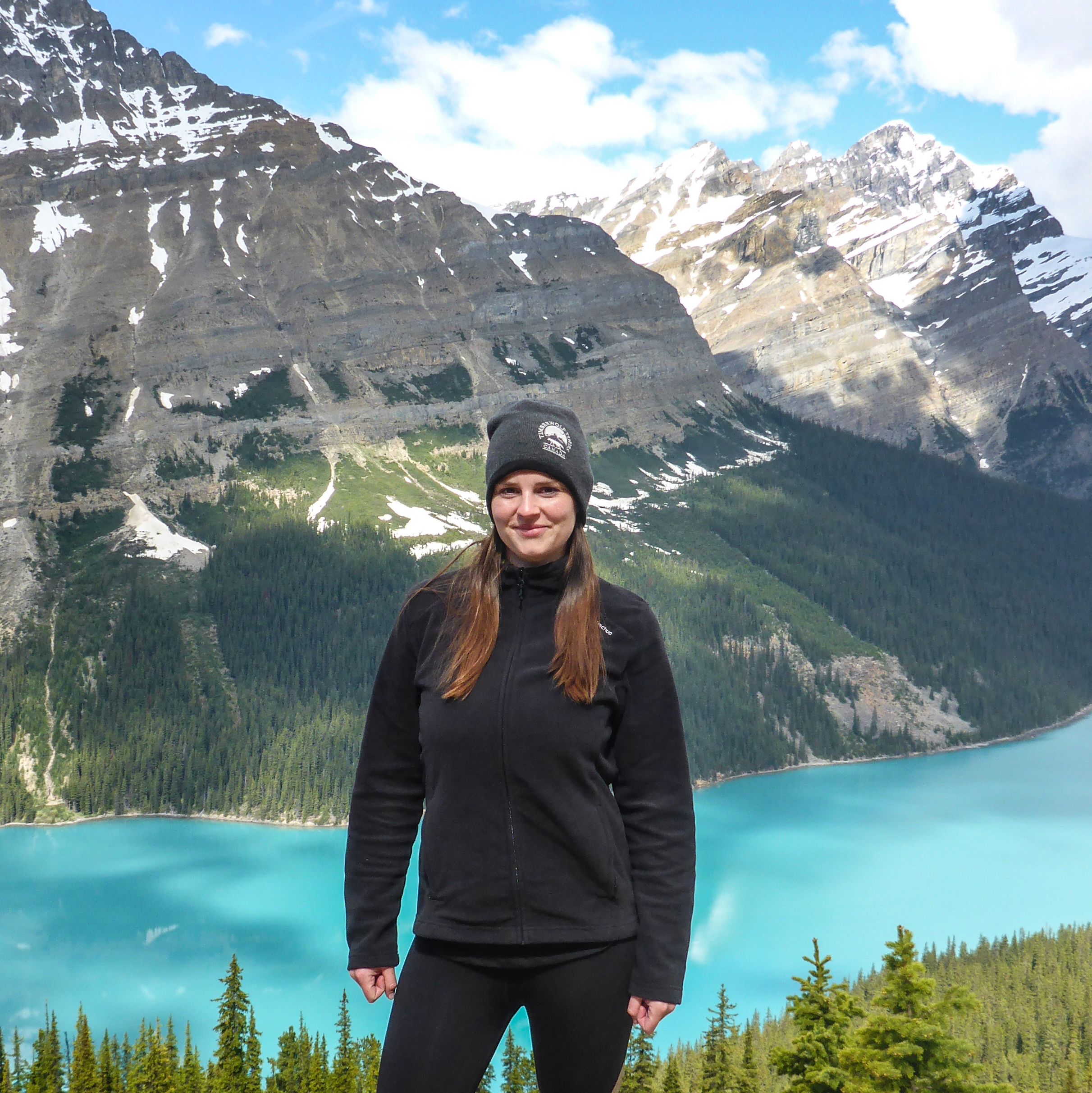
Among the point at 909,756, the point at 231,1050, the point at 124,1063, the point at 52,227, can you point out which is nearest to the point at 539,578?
the point at 231,1050

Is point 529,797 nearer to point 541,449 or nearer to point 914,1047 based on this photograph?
point 541,449

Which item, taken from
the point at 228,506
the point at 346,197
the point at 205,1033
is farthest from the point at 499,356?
the point at 205,1033

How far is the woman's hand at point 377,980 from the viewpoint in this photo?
4.46 meters

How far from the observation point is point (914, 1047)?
10609 millimetres

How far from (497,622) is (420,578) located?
140796mm

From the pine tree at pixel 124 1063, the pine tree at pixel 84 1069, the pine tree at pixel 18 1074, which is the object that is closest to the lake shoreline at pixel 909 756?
the pine tree at pixel 124 1063

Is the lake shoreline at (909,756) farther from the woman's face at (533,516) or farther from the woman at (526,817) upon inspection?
the woman's face at (533,516)

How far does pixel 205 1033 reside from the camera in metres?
57.2

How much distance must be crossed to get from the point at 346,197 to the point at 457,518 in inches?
3151

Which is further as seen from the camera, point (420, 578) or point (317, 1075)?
point (420, 578)

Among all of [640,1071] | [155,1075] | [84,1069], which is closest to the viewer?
[640,1071]

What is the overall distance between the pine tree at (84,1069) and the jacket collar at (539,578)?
3785cm

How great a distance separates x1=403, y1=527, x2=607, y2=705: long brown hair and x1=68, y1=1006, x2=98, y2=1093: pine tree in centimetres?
3781

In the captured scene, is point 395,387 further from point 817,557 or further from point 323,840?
point 323,840
